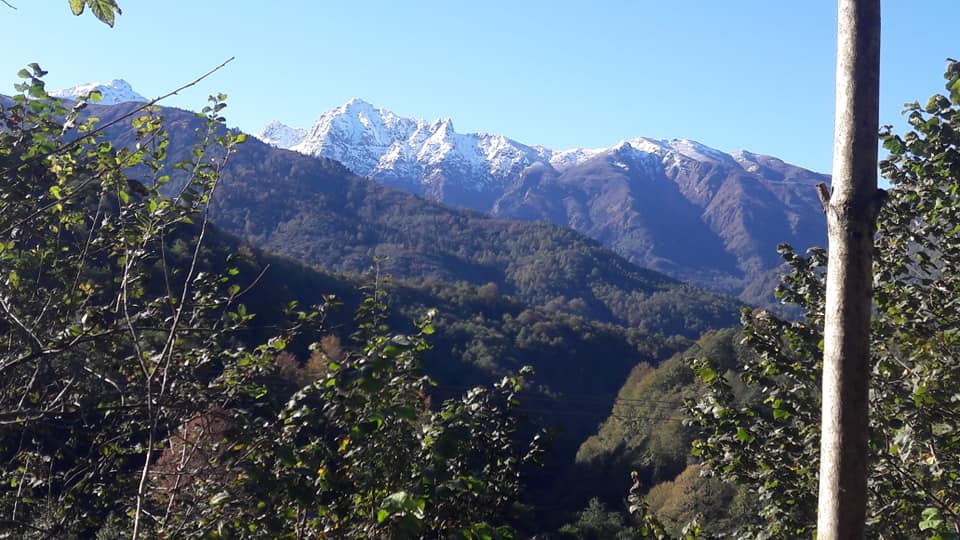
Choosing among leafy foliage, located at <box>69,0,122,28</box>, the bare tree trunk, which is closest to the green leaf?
leafy foliage, located at <box>69,0,122,28</box>

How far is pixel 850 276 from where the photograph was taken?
2291 mm

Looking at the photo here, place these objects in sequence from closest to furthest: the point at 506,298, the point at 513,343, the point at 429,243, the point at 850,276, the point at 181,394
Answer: the point at 850,276 → the point at 181,394 → the point at 513,343 → the point at 506,298 → the point at 429,243

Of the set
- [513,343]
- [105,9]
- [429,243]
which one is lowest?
[513,343]

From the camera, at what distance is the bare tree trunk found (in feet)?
7.38

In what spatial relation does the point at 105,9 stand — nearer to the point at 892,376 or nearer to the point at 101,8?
the point at 101,8

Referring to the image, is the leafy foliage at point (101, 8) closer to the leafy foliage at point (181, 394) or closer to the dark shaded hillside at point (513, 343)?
the leafy foliage at point (181, 394)

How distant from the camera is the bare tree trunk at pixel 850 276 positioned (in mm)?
2248

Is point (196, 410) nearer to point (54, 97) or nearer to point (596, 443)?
point (54, 97)

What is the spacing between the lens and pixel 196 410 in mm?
3725

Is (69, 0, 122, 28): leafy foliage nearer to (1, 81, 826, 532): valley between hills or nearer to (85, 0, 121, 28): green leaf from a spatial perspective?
(85, 0, 121, 28): green leaf

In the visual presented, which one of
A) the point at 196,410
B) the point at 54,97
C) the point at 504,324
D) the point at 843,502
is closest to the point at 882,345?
the point at 843,502

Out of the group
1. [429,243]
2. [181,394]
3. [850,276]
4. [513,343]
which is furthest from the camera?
[429,243]

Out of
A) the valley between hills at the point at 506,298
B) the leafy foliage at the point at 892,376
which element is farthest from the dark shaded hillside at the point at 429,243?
the leafy foliage at the point at 892,376

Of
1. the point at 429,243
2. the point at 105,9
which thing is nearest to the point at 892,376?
the point at 105,9
